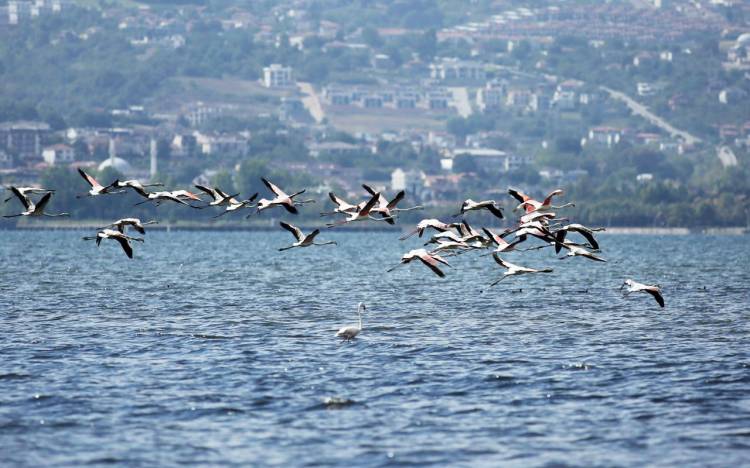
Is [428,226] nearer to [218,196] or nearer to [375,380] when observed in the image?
[375,380]

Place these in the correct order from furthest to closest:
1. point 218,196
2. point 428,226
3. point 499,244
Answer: point 218,196 → point 499,244 → point 428,226

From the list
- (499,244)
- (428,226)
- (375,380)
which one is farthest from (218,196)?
(375,380)

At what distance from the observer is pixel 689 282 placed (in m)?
79.6

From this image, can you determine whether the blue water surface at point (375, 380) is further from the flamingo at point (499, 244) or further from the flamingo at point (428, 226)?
the flamingo at point (428, 226)

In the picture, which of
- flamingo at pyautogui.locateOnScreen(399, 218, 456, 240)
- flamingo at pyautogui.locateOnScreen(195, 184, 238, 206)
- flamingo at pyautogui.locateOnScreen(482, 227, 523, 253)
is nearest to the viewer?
flamingo at pyautogui.locateOnScreen(399, 218, 456, 240)

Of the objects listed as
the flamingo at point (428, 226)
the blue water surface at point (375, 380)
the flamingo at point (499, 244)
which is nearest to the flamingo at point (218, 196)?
the blue water surface at point (375, 380)

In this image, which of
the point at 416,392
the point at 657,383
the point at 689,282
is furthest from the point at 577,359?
the point at 689,282

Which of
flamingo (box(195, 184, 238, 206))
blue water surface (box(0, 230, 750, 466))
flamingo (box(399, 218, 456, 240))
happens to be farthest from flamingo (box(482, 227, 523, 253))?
flamingo (box(195, 184, 238, 206))

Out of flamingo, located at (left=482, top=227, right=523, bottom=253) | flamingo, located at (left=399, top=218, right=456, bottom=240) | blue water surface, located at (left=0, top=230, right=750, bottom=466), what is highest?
flamingo, located at (left=399, top=218, right=456, bottom=240)

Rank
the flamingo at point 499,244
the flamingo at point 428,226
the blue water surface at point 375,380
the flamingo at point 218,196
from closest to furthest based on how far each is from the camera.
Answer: the blue water surface at point 375,380
the flamingo at point 428,226
the flamingo at point 499,244
the flamingo at point 218,196

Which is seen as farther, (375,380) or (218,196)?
(218,196)

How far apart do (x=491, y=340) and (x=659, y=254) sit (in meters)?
90.4

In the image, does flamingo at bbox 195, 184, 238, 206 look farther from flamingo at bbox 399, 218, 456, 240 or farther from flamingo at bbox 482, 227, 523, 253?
flamingo at bbox 482, 227, 523, 253

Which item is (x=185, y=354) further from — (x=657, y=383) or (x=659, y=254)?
(x=659, y=254)
